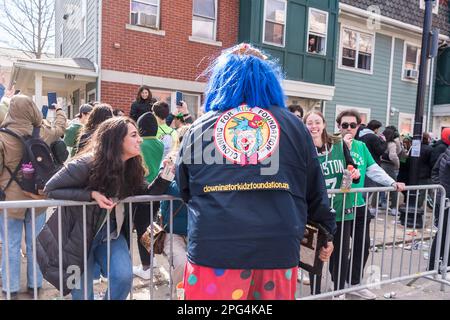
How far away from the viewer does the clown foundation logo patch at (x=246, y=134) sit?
187 cm

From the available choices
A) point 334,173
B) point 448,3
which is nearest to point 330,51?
point 448,3

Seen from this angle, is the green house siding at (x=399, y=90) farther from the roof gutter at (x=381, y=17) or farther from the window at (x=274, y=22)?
the window at (x=274, y=22)

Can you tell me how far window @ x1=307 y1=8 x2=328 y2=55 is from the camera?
39.8ft

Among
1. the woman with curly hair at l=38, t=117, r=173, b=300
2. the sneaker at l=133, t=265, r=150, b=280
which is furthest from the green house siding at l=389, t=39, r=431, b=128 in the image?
the woman with curly hair at l=38, t=117, r=173, b=300

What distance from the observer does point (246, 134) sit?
6.27 feet

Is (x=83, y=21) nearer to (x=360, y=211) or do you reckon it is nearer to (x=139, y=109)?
(x=139, y=109)

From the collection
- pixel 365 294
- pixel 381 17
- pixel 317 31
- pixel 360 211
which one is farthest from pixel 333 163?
pixel 381 17

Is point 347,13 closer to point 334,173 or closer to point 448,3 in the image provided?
point 448,3

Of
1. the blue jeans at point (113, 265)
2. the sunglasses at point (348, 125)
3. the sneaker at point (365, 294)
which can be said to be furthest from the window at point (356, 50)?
the blue jeans at point (113, 265)

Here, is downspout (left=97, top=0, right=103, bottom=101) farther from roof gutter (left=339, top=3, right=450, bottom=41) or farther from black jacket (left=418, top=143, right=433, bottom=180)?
roof gutter (left=339, top=3, right=450, bottom=41)

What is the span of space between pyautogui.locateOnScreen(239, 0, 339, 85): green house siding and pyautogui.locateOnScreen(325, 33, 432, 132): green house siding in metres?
1.26

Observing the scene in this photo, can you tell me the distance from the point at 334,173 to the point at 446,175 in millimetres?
1977

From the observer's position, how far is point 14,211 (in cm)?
348

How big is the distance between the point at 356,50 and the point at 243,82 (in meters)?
13.1
